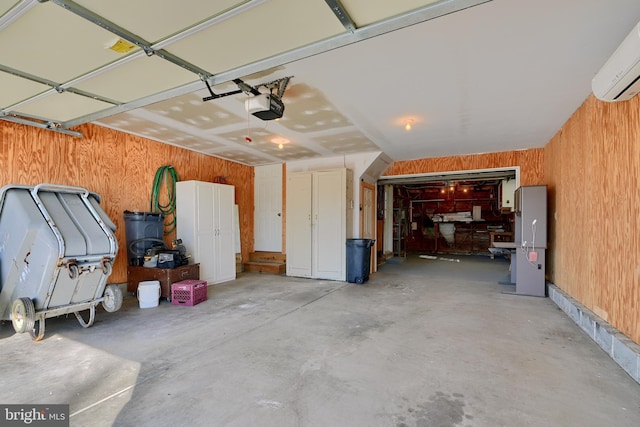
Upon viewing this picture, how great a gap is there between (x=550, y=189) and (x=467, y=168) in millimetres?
1556

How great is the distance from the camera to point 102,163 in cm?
442

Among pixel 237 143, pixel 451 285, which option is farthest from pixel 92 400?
pixel 451 285

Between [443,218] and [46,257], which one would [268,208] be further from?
[443,218]

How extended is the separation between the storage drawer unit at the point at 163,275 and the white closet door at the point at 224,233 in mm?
910

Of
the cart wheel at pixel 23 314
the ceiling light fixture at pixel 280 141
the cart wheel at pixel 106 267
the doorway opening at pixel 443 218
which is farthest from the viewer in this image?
the doorway opening at pixel 443 218

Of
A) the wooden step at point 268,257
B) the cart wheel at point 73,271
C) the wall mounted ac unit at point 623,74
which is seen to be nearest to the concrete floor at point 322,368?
the cart wheel at point 73,271

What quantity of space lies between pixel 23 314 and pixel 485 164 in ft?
23.3

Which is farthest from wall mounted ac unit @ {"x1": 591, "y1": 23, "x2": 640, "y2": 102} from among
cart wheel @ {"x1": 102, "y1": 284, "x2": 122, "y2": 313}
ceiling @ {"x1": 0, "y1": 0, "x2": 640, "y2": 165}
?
cart wheel @ {"x1": 102, "y1": 284, "x2": 122, "y2": 313}

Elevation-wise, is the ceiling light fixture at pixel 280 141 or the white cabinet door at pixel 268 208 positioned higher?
the ceiling light fixture at pixel 280 141

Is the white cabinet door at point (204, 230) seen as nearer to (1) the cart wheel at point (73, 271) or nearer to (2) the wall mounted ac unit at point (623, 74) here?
(1) the cart wheel at point (73, 271)

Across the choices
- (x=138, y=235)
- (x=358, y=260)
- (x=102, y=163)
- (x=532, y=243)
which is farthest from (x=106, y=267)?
(x=532, y=243)

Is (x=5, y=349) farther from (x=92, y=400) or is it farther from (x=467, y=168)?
(x=467, y=168)

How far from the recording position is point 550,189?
4.91 m

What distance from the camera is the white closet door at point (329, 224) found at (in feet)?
19.1
